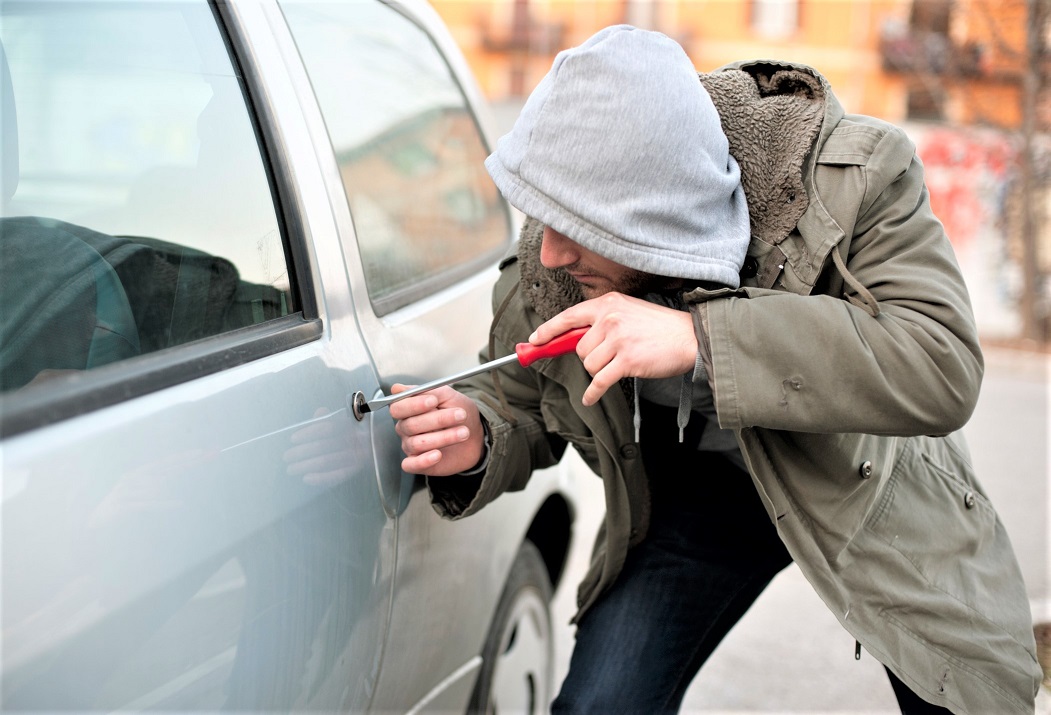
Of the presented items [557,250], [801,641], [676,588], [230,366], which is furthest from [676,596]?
[801,641]

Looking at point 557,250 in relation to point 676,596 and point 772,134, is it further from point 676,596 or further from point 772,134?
point 676,596

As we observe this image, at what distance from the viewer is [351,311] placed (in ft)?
5.14

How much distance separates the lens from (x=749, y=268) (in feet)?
5.08

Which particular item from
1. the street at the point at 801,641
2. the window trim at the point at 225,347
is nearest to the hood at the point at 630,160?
the window trim at the point at 225,347

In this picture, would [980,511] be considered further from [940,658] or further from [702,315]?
[702,315]

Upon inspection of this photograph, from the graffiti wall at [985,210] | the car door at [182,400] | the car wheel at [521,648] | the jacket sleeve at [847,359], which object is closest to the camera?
the car door at [182,400]

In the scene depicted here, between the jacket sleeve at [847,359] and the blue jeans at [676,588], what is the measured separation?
506 millimetres

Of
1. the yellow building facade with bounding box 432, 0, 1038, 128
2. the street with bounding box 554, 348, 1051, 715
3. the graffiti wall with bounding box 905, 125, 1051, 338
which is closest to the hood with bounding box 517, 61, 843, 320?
the street with bounding box 554, 348, 1051, 715

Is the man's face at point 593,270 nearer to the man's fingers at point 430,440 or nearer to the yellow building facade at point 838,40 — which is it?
the man's fingers at point 430,440

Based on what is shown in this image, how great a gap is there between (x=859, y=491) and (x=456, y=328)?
84 cm

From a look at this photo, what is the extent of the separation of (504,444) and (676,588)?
437mm

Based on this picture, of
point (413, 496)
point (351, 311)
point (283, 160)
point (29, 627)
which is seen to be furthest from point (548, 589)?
point (29, 627)

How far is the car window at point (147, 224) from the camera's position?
4.42 ft

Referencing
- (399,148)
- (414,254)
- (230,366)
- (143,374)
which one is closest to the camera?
(143,374)
